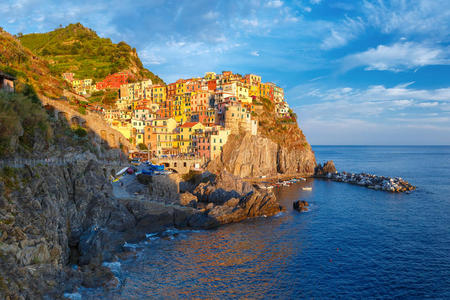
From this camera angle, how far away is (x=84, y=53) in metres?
150

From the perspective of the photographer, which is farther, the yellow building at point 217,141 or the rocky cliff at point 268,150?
the rocky cliff at point 268,150

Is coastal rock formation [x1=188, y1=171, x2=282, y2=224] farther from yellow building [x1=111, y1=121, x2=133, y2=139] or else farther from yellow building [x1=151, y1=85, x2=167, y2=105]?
yellow building [x1=151, y1=85, x2=167, y2=105]

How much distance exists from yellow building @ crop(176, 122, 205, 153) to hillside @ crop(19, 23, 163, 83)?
53604 millimetres

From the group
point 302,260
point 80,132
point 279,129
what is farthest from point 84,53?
point 302,260

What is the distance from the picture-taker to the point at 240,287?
27.2m

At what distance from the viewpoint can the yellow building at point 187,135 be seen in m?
83.5

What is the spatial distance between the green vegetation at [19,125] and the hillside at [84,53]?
91.1 m

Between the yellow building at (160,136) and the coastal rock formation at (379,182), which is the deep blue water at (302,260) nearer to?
the coastal rock formation at (379,182)

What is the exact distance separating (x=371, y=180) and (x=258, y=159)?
33.3 m

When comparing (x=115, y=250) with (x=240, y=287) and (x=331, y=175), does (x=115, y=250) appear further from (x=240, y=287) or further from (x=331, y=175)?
(x=331, y=175)

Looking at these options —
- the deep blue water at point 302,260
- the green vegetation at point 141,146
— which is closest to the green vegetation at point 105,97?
the green vegetation at point 141,146

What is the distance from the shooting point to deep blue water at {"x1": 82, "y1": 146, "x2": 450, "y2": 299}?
2664 centimetres

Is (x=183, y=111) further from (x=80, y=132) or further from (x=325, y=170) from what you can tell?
(x=325, y=170)

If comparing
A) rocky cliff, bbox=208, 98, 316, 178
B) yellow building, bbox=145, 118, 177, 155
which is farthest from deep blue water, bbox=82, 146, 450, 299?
yellow building, bbox=145, 118, 177, 155
